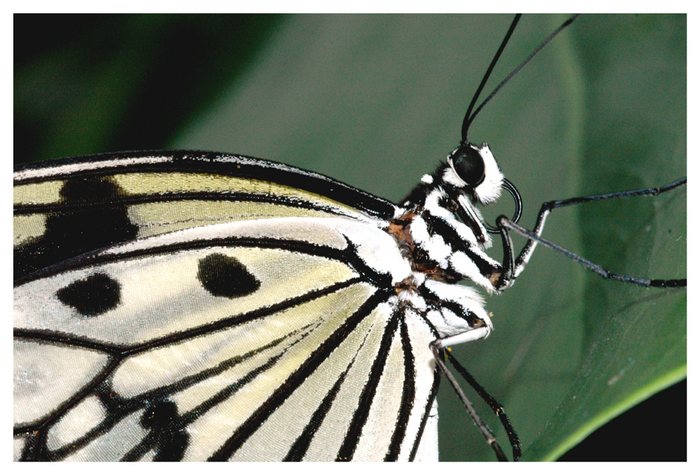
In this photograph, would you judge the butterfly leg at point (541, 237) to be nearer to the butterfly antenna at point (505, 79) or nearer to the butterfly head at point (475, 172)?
the butterfly head at point (475, 172)

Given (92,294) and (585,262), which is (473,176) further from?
(92,294)

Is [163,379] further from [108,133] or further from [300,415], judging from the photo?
[108,133]

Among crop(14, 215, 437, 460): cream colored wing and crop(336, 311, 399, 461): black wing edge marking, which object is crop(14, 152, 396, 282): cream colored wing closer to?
crop(14, 215, 437, 460): cream colored wing

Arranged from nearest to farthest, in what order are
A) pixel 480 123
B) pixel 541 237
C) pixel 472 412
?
1. pixel 472 412
2. pixel 541 237
3. pixel 480 123

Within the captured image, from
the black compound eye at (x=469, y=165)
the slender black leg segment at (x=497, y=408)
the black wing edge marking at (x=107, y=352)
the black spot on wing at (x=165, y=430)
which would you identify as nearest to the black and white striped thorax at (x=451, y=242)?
the black compound eye at (x=469, y=165)

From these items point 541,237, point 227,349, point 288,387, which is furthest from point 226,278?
point 541,237

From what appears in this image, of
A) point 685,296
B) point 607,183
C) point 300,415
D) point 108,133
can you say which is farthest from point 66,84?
point 685,296

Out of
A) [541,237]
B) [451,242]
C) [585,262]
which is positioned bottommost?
[585,262]
